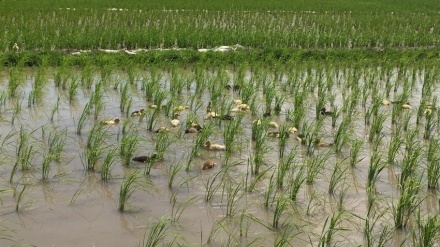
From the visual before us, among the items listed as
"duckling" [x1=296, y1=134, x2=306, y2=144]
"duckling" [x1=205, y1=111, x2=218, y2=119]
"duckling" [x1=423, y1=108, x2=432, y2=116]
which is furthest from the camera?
"duckling" [x1=423, y1=108, x2=432, y2=116]

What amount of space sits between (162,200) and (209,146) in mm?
1118

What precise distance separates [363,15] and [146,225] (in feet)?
48.2

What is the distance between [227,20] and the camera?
14.5 m

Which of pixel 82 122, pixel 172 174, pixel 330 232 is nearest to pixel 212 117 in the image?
pixel 82 122

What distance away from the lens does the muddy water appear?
3416mm

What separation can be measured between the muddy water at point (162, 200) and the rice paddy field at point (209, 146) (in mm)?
15

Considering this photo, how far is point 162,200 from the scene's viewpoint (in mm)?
3920

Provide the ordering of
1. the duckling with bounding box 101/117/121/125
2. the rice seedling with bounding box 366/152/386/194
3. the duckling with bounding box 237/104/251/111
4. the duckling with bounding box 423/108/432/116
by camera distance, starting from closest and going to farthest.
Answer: the rice seedling with bounding box 366/152/386/194 < the duckling with bounding box 101/117/121/125 < the duckling with bounding box 423/108/432/116 < the duckling with bounding box 237/104/251/111

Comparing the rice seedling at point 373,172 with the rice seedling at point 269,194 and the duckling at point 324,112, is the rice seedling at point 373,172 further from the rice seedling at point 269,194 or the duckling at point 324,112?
the duckling at point 324,112

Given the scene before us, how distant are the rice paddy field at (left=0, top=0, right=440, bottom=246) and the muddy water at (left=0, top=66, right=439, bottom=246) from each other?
0.05 ft

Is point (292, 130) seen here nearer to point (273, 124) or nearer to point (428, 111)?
point (273, 124)

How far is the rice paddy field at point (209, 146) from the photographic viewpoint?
3.54m

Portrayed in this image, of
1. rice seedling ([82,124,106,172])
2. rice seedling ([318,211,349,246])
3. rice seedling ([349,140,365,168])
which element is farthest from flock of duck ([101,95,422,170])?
rice seedling ([318,211,349,246])

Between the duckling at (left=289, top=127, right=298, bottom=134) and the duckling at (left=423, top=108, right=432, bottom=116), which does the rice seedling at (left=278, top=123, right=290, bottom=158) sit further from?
the duckling at (left=423, top=108, right=432, bottom=116)
